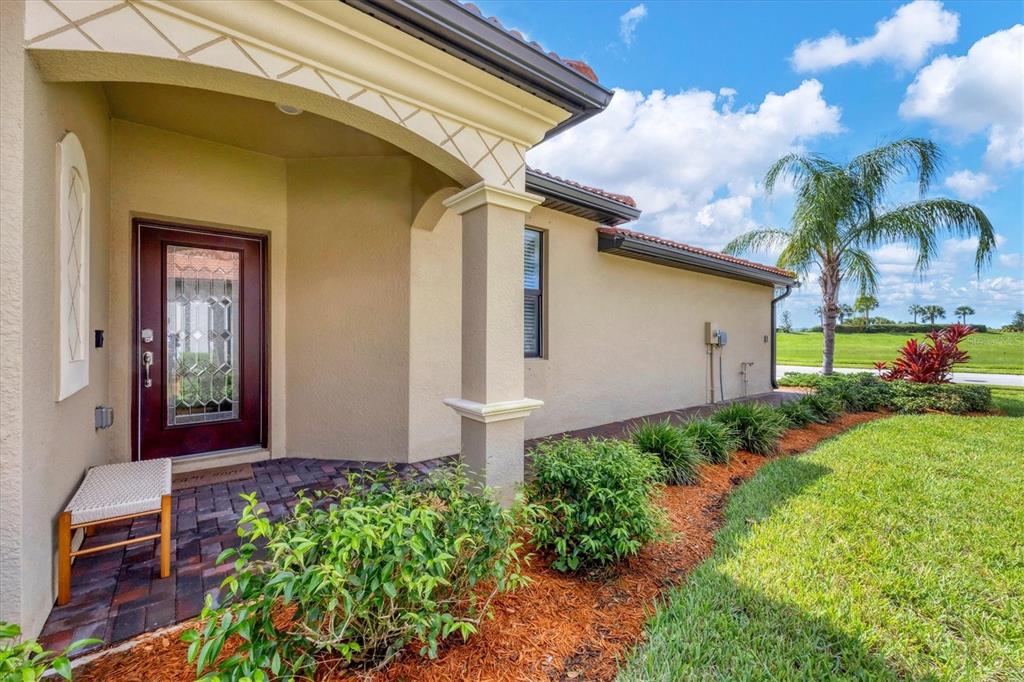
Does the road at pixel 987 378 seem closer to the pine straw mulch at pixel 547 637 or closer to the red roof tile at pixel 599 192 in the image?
the red roof tile at pixel 599 192

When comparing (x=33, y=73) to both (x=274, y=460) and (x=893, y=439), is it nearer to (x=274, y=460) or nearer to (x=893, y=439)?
(x=274, y=460)

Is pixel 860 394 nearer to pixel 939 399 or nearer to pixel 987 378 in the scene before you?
pixel 939 399

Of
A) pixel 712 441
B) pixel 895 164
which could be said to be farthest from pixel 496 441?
pixel 895 164

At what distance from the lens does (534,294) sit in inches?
283

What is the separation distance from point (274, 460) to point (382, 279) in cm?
265

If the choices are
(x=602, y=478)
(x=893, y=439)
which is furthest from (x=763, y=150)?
(x=602, y=478)

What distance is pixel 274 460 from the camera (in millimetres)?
5395

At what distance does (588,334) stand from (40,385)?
6788 mm

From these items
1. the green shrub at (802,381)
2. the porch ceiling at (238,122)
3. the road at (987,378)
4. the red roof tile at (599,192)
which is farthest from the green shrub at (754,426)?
the road at (987,378)

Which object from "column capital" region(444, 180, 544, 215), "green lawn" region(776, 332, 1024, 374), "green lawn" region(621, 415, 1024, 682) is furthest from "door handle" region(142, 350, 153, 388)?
"green lawn" region(776, 332, 1024, 374)

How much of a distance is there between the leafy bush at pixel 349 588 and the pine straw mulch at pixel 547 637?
0.14 m

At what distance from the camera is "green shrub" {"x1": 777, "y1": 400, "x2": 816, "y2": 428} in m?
7.74

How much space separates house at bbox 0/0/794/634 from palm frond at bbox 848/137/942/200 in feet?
31.8

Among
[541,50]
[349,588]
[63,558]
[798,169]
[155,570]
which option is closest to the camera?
[349,588]
